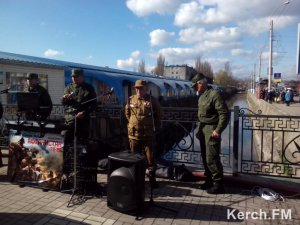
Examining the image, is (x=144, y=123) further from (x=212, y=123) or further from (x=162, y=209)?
(x=162, y=209)

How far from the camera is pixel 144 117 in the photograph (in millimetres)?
5031

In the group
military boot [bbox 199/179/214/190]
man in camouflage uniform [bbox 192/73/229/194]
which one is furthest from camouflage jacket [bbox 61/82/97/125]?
military boot [bbox 199/179/214/190]

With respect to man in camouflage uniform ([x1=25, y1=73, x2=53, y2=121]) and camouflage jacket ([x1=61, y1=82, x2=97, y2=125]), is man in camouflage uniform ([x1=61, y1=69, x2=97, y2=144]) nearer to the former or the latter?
camouflage jacket ([x1=61, y1=82, x2=97, y2=125])

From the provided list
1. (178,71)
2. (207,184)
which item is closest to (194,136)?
(207,184)

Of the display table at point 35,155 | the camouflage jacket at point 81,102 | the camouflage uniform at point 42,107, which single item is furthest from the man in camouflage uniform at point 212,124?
the camouflage uniform at point 42,107

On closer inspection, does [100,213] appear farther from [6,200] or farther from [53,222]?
[6,200]

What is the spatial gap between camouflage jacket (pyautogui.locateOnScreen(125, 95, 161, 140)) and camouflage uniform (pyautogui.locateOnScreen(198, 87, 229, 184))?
733 mm

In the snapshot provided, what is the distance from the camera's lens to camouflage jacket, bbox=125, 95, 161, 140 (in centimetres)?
503

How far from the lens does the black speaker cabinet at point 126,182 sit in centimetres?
405

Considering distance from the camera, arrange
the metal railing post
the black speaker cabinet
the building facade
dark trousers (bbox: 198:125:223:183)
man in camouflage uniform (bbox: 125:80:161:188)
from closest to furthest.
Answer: the black speaker cabinet, dark trousers (bbox: 198:125:223:183), man in camouflage uniform (bbox: 125:80:161:188), the metal railing post, the building facade

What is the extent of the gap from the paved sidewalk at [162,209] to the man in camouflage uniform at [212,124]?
1.23 ft

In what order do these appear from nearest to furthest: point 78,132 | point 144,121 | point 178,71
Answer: point 144,121, point 78,132, point 178,71

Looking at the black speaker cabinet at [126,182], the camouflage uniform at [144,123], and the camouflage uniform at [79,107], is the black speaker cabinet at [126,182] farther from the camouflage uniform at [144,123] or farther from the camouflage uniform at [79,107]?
the camouflage uniform at [79,107]

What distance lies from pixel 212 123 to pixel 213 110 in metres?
0.20
